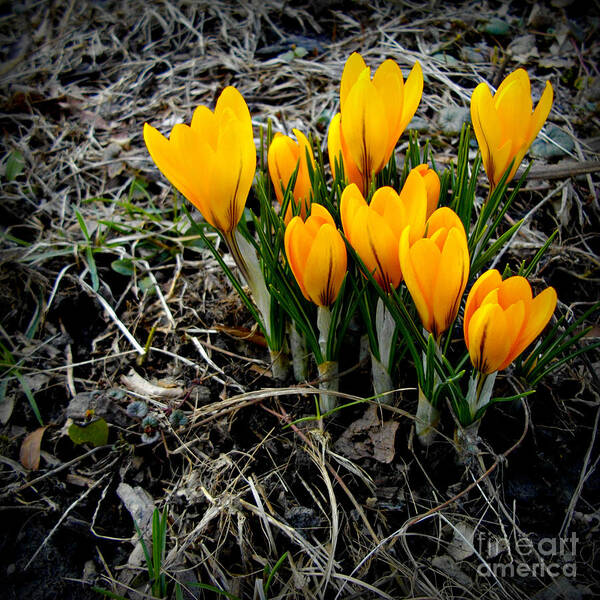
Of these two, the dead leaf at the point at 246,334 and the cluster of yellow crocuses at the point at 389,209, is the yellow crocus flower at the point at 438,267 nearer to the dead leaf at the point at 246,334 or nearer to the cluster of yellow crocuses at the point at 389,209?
the cluster of yellow crocuses at the point at 389,209

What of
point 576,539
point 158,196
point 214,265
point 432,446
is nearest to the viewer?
point 576,539

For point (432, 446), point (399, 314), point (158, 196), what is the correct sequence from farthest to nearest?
point (158, 196), point (432, 446), point (399, 314)

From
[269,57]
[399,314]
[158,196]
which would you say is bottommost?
[158,196]

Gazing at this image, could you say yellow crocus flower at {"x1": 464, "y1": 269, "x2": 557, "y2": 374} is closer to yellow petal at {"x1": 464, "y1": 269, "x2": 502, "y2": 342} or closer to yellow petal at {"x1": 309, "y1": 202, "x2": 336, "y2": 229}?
yellow petal at {"x1": 464, "y1": 269, "x2": 502, "y2": 342}

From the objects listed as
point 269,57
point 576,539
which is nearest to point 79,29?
point 269,57

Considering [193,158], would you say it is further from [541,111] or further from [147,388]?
[147,388]

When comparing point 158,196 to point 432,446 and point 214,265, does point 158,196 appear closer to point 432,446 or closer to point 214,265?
point 214,265

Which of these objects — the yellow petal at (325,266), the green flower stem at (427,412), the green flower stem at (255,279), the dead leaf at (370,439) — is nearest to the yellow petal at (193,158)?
the green flower stem at (255,279)
